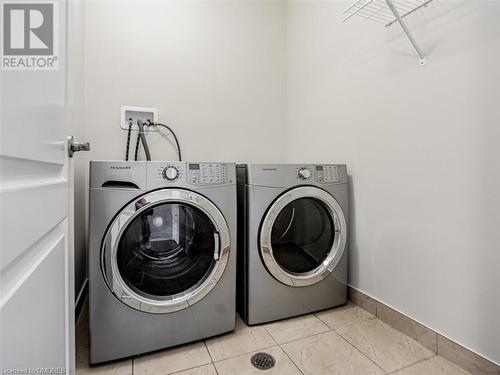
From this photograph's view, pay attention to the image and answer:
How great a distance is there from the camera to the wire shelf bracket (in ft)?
3.78

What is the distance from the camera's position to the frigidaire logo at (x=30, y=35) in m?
0.43

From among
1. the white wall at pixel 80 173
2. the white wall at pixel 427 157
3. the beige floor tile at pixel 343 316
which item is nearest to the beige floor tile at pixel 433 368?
the white wall at pixel 427 157

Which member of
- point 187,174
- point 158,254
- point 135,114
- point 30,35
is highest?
point 135,114

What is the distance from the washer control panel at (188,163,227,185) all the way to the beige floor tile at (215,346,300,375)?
0.77 metres

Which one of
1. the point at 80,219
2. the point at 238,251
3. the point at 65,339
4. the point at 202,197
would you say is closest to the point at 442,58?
the point at 202,197

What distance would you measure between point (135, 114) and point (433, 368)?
2.07 metres

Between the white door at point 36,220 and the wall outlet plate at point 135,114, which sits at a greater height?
the wall outlet plate at point 135,114

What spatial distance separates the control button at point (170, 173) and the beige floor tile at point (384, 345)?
1102 mm

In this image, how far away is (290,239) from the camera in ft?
5.00

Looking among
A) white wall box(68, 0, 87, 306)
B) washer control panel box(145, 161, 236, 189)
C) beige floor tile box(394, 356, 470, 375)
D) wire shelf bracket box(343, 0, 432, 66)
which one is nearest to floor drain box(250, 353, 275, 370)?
beige floor tile box(394, 356, 470, 375)

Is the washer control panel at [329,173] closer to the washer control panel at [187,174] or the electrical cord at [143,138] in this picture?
the washer control panel at [187,174]

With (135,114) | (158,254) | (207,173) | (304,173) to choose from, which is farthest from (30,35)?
(135,114)

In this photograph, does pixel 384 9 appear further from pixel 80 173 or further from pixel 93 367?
pixel 93 367

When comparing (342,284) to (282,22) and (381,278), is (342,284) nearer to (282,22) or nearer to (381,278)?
(381,278)
